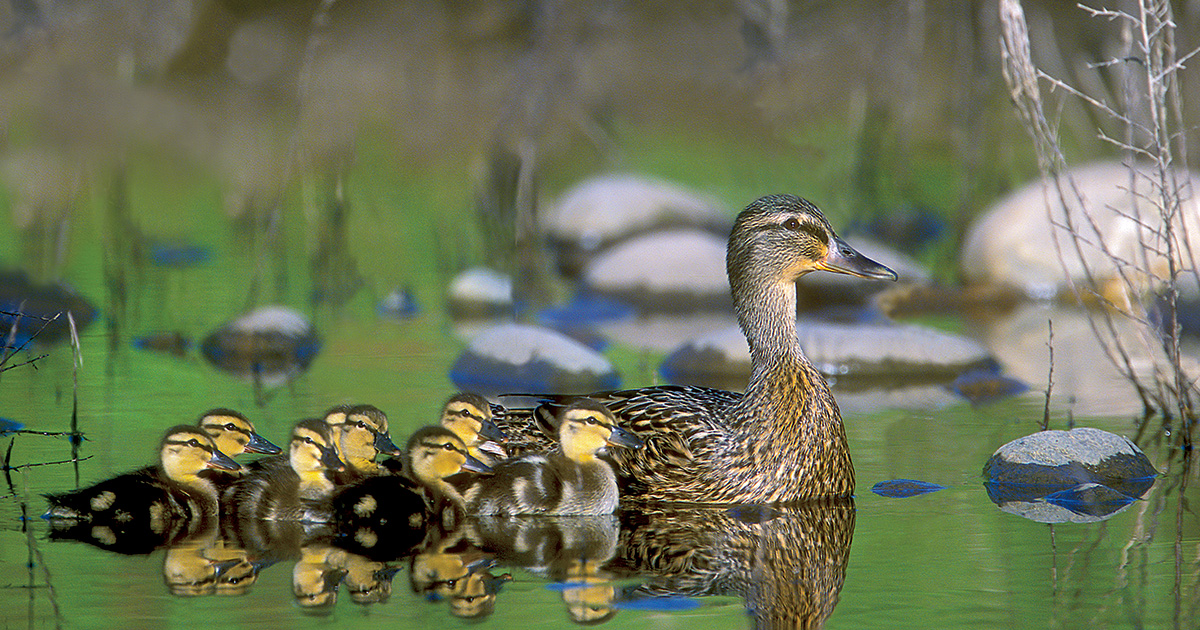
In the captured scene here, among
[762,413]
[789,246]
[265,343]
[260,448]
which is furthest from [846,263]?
[265,343]

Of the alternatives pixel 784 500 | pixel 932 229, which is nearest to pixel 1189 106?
pixel 932 229

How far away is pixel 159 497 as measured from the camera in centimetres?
504

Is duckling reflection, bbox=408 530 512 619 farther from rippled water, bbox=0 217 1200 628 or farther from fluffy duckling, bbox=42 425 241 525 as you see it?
fluffy duckling, bbox=42 425 241 525

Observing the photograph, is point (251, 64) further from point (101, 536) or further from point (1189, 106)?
point (101, 536)

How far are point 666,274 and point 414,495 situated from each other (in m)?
5.59

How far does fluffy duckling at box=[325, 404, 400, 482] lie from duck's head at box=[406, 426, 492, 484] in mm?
220

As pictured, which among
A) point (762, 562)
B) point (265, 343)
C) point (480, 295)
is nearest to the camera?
point (762, 562)

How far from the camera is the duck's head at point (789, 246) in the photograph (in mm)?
5629

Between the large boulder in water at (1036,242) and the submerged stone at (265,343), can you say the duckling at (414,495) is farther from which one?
the large boulder in water at (1036,242)

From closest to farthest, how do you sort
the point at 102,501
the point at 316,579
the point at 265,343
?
1. the point at 316,579
2. the point at 102,501
3. the point at 265,343

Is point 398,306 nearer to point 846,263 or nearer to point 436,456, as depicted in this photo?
point 846,263

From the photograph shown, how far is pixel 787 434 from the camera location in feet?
17.6

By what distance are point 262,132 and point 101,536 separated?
9832 millimetres

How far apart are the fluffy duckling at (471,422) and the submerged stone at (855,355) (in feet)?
7.86
